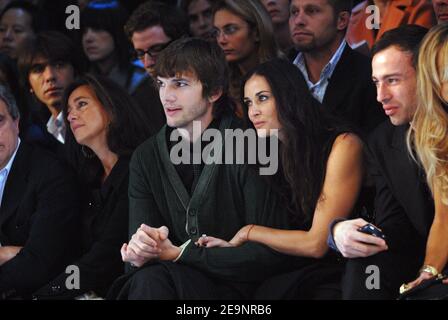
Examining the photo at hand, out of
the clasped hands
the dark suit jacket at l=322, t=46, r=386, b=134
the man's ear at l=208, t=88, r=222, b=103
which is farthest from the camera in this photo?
the dark suit jacket at l=322, t=46, r=386, b=134

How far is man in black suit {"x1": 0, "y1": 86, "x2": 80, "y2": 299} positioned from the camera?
4320 mm

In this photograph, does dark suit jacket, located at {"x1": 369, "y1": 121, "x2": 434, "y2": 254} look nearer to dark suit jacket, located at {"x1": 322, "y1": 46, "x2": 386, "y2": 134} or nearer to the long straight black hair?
the long straight black hair

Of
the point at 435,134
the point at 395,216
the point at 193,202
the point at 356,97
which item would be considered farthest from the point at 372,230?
→ the point at 356,97

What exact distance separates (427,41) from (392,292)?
3.10 ft

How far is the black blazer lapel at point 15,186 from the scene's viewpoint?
14.6 ft

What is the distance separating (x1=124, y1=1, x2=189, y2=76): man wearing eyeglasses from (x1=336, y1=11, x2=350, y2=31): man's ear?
0.82m

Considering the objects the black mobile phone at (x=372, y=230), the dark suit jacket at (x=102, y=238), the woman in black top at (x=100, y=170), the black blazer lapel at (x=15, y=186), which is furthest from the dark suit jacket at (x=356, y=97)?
the black blazer lapel at (x=15, y=186)

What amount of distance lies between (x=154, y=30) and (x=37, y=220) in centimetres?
125

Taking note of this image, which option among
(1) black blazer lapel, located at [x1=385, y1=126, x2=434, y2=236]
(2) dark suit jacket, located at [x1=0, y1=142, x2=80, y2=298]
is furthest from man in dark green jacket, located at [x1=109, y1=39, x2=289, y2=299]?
(1) black blazer lapel, located at [x1=385, y1=126, x2=434, y2=236]

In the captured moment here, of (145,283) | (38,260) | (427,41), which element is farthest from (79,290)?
(427,41)

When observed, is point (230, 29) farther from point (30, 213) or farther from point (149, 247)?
point (149, 247)

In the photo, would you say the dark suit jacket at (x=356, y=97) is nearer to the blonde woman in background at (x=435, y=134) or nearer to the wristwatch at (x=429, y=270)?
the blonde woman in background at (x=435, y=134)

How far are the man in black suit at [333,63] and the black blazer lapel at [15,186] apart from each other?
4.51 ft
